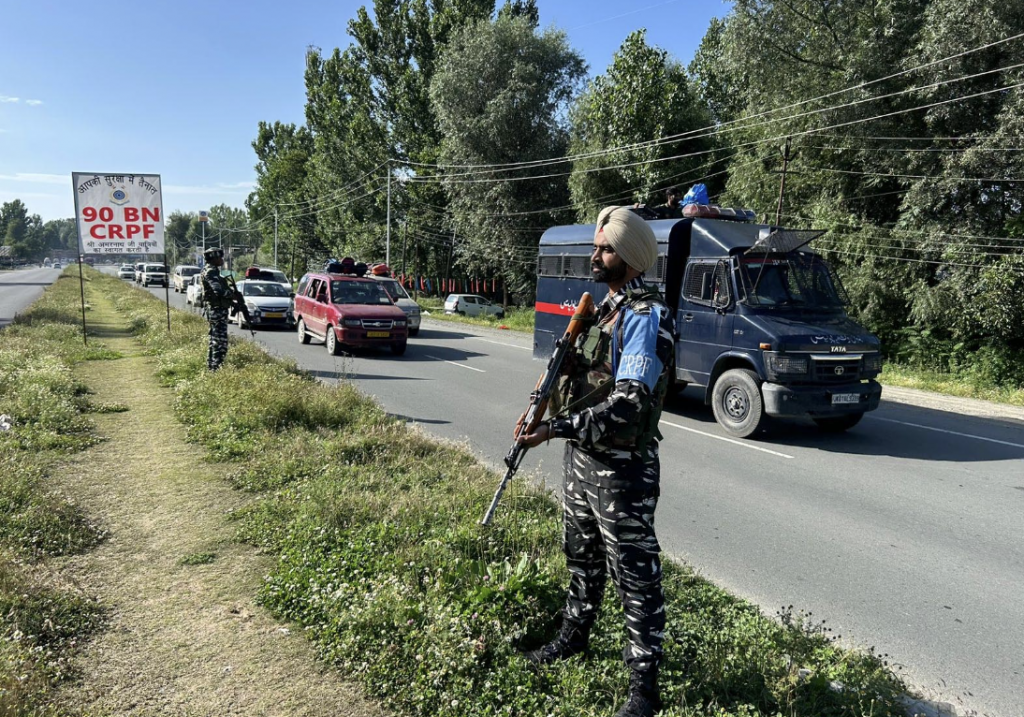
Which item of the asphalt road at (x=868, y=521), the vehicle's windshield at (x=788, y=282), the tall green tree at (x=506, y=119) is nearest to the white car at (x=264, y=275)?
the tall green tree at (x=506, y=119)

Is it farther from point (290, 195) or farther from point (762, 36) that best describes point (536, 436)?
point (290, 195)

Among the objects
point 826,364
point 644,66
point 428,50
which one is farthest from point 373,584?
point 428,50

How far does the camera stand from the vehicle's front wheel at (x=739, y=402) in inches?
322

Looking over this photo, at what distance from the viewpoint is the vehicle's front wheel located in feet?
26.8

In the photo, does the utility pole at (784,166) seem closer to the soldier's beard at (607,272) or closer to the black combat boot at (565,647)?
the soldier's beard at (607,272)

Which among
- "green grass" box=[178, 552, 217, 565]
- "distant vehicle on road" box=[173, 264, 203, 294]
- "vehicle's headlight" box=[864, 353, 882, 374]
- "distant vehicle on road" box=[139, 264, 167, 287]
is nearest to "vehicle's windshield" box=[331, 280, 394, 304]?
"vehicle's headlight" box=[864, 353, 882, 374]

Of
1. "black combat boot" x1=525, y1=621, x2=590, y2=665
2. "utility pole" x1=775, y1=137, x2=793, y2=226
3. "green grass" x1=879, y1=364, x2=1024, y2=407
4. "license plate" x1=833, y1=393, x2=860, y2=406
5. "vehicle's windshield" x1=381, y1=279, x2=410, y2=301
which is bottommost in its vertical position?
"green grass" x1=879, y1=364, x2=1024, y2=407

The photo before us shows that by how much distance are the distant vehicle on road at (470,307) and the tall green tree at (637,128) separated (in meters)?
8.41

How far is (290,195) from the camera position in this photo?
6462 cm

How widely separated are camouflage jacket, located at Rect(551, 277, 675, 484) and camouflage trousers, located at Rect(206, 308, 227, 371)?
8868 mm

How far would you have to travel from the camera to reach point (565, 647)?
9.46ft

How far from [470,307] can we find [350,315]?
1965 cm

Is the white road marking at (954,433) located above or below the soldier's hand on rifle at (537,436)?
below

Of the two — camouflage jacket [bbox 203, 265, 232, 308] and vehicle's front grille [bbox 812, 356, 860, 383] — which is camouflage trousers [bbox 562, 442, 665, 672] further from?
camouflage jacket [bbox 203, 265, 232, 308]
